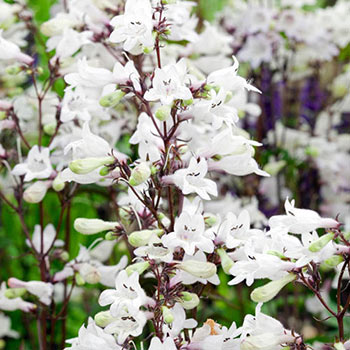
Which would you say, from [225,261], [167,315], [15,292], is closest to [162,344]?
[167,315]

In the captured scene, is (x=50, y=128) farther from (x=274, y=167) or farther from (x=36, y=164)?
(x=274, y=167)

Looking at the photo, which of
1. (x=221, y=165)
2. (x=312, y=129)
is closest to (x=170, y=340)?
(x=221, y=165)

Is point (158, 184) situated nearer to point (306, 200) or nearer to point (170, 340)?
point (170, 340)

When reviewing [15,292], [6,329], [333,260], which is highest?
[333,260]

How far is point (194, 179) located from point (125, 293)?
14cm

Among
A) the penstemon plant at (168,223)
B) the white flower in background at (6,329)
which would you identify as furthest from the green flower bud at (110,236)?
the white flower in background at (6,329)

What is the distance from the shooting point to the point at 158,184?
26.9 inches

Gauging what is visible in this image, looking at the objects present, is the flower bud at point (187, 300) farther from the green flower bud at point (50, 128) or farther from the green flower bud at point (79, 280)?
the green flower bud at point (50, 128)

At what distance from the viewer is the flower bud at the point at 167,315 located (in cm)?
59

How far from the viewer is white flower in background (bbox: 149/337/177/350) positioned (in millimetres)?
587

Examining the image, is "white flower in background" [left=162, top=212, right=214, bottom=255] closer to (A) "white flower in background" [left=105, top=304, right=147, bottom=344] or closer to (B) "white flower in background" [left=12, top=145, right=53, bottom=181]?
(A) "white flower in background" [left=105, top=304, right=147, bottom=344]

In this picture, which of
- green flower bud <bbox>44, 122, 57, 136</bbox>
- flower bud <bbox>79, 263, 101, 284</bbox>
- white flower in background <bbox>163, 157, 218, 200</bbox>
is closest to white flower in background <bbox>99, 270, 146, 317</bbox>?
white flower in background <bbox>163, 157, 218, 200</bbox>

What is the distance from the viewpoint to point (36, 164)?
91 centimetres

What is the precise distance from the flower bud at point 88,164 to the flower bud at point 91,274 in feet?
0.66
